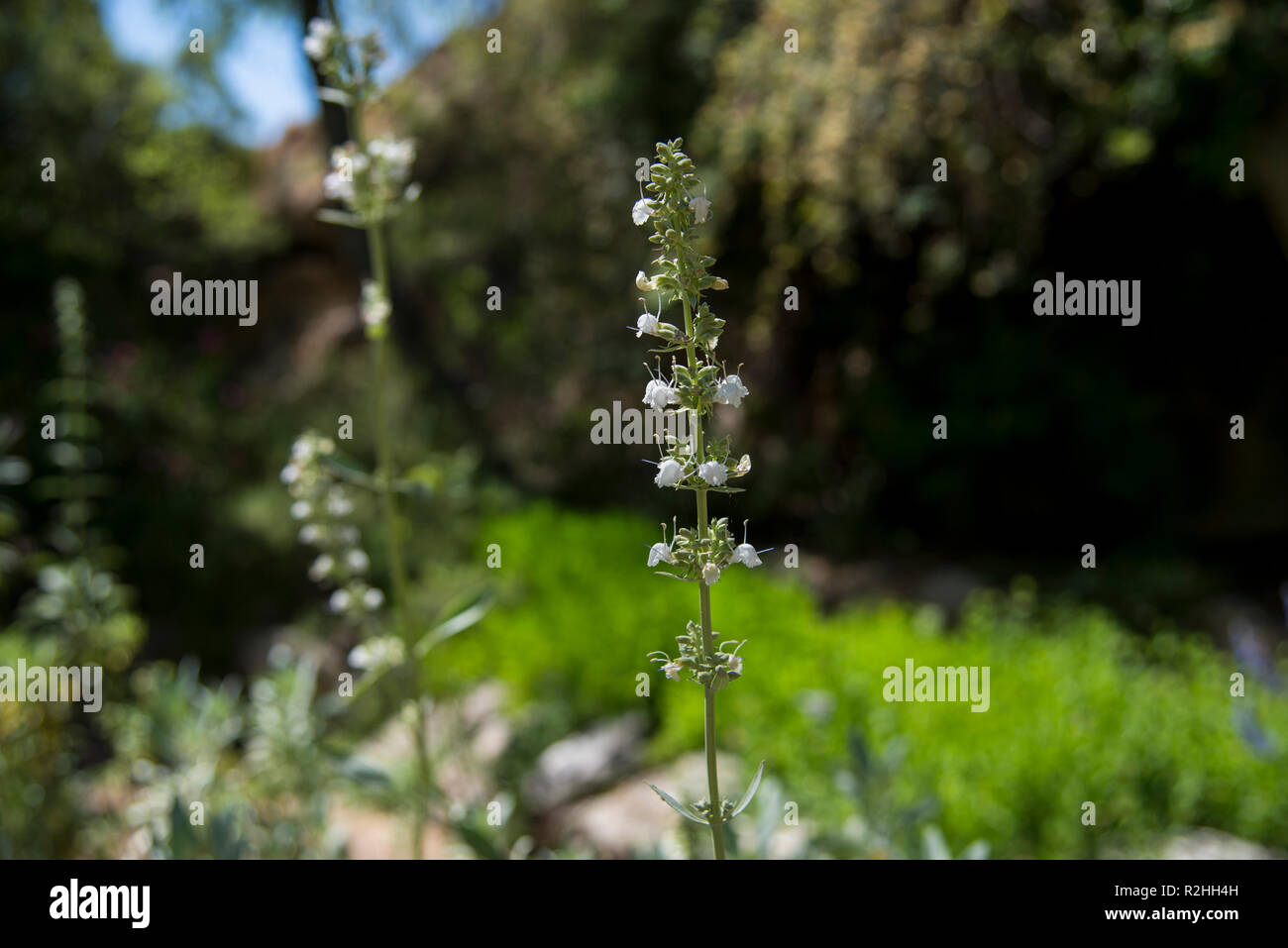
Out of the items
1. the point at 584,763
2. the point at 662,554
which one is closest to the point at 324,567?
the point at 662,554

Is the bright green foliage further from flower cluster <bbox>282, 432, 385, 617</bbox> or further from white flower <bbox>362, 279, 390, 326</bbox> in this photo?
white flower <bbox>362, 279, 390, 326</bbox>

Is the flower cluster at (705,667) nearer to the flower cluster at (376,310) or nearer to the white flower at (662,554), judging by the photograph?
the white flower at (662,554)

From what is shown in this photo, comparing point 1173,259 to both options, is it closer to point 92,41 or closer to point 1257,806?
point 1257,806

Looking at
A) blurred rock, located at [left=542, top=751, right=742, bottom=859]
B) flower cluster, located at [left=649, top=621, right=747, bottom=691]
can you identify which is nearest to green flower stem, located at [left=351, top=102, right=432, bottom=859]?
flower cluster, located at [left=649, top=621, right=747, bottom=691]
